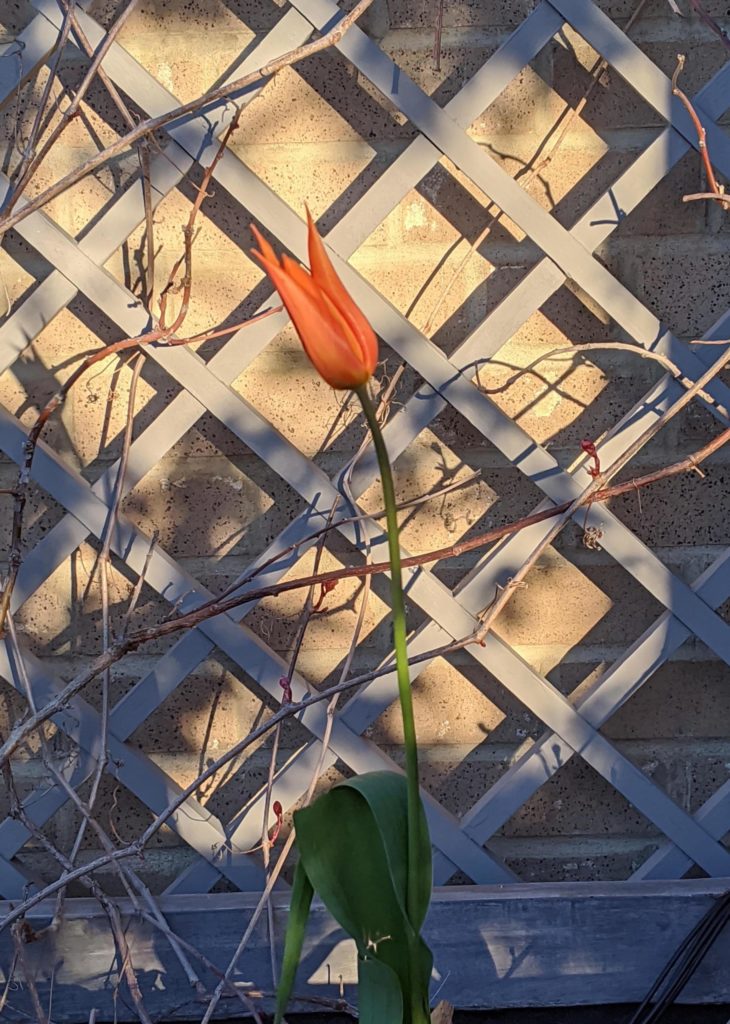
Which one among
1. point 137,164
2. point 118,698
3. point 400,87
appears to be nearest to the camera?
point 400,87

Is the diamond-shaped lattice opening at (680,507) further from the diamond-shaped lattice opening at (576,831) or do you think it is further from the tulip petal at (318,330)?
the tulip petal at (318,330)

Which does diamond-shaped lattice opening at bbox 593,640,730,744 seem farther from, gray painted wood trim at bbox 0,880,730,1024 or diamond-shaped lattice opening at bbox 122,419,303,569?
diamond-shaped lattice opening at bbox 122,419,303,569

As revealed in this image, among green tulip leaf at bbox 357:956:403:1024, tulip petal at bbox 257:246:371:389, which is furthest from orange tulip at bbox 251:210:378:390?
green tulip leaf at bbox 357:956:403:1024

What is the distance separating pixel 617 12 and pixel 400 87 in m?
0.30

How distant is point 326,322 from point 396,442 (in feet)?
2.32

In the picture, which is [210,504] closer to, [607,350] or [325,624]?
[325,624]

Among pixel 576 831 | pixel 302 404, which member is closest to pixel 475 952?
pixel 576 831

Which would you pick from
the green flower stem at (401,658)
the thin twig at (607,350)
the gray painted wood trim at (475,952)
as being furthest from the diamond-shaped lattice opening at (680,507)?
the green flower stem at (401,658)

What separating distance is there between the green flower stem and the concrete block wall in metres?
0.71

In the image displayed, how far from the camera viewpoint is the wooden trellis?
1.10 meters

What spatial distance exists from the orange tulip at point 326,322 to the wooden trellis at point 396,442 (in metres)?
0.67

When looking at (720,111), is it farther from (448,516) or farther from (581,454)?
(448,516)

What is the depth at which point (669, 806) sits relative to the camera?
125 centimetres

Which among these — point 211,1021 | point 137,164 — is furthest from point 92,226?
point 211,1021
